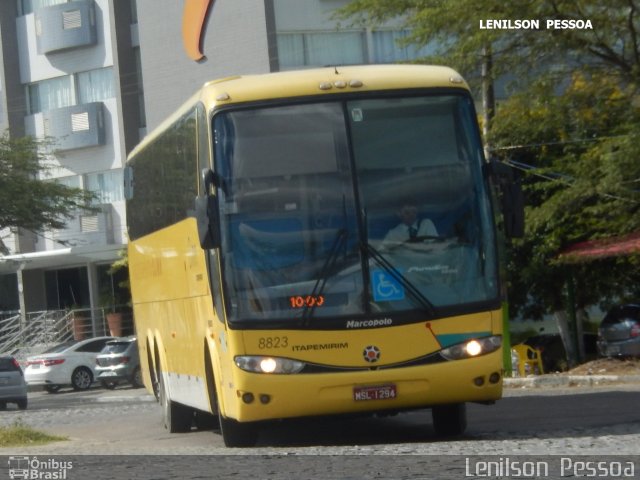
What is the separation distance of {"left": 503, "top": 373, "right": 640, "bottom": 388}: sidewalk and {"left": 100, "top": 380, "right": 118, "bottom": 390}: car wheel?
15584 mm

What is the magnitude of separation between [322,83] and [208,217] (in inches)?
74.6

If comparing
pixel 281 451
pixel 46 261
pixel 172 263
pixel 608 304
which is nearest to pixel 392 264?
pixel 281 451

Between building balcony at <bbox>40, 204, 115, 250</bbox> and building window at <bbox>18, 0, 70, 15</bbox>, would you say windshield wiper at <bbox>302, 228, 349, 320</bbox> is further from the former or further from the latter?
building window at <bbox>18, 0, 70, 15</bbox>

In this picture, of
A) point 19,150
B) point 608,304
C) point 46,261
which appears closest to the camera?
point 608,304

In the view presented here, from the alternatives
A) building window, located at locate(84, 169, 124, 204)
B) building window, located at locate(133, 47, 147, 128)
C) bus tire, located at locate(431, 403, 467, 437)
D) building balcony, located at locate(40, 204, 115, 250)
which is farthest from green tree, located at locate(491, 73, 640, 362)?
building balcony, located at locate(40, 204, 115, 250)

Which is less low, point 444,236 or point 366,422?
point 444,236

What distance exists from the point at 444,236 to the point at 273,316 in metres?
1.85

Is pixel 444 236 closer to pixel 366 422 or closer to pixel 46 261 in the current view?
pixel 366 422

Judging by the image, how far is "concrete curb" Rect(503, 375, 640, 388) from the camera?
22594 mm

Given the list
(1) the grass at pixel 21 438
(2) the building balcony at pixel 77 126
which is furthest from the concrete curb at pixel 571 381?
(2) the building balcony at pixel 77 126

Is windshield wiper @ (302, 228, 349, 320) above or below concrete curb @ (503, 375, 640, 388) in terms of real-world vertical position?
above

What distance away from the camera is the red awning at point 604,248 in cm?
2444

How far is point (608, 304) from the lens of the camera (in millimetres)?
31219

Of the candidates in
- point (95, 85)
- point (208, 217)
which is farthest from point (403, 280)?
point (95, 85)
